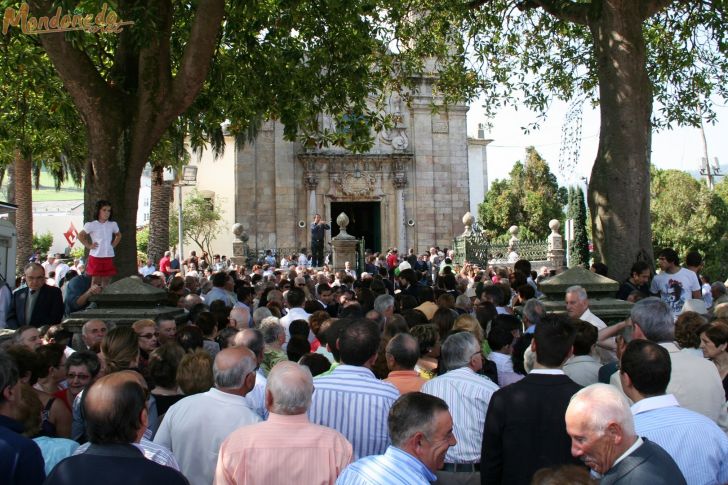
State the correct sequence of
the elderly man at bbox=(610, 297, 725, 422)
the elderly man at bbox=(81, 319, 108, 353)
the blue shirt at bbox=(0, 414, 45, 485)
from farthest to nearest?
the elderly man at bbox=(81, 319, 108, 353) < the elderly man at bbox=(610, 297, 725, 422) < the blue shirt at bbox=(0, 414, 45, 485)

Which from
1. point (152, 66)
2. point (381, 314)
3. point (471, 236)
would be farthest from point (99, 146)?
point (471, 236)

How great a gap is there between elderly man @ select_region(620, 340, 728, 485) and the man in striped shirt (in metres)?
1.35

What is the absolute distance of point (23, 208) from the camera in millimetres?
27547

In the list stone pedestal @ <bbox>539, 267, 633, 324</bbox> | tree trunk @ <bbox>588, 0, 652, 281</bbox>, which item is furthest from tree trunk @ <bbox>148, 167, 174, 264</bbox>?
stone pedestal @ <bbox>539, 267, 633, 324</bbox>

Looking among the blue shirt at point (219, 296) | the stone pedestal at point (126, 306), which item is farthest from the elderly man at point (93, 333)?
the blue shirt at point (219, 296)

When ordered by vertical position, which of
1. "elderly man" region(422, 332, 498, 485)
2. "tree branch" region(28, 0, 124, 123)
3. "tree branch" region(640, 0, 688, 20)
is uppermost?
"tree branch" region(640, 0, 688, 20)

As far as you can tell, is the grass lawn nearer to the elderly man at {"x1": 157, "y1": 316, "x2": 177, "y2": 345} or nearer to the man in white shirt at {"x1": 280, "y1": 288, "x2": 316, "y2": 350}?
the man in white shirt at {"x1": 280, "y1": 288, "x2": 316, "y2": 350}

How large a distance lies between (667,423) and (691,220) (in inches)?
1571

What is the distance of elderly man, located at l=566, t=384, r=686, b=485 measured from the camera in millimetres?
3398

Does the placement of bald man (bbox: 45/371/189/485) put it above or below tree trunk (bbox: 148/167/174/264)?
below

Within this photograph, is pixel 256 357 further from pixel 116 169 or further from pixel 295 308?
pixel 116 169

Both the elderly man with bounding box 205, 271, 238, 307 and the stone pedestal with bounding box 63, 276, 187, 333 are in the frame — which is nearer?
the stone pedestal with bounding box 63, 276, 187, 333

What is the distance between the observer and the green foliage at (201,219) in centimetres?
3825

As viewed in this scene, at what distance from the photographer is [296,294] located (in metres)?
10.2
